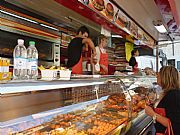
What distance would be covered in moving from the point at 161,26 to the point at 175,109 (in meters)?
3.91

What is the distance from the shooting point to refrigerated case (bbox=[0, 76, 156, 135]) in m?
1.75

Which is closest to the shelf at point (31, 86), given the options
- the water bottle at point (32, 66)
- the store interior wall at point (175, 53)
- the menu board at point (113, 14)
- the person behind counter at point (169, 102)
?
the water bottle at point (32, 66)

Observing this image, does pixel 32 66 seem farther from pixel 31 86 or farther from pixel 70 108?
pixel 70 108

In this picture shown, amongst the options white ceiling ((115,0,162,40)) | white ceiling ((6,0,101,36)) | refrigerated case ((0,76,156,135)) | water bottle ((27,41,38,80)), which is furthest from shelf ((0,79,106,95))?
white ceiling ((115,0,162,40))

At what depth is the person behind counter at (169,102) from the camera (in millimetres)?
2559

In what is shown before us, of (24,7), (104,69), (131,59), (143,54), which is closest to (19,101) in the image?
(24,7)

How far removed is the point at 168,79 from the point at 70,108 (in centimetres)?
132

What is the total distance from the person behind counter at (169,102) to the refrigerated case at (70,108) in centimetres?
37

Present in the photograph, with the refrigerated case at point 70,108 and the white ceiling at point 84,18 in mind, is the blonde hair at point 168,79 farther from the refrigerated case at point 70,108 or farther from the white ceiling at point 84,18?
the white ceiling at point 84,18

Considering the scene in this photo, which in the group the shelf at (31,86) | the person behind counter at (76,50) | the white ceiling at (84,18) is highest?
the white ceiling at (84,18)

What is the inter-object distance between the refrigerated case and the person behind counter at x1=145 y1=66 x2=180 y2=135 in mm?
368

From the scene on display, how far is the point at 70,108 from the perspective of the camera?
2344 millimetres

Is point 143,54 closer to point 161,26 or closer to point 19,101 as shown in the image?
point 161,26

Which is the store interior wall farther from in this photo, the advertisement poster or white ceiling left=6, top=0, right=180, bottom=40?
the advertisement poster
